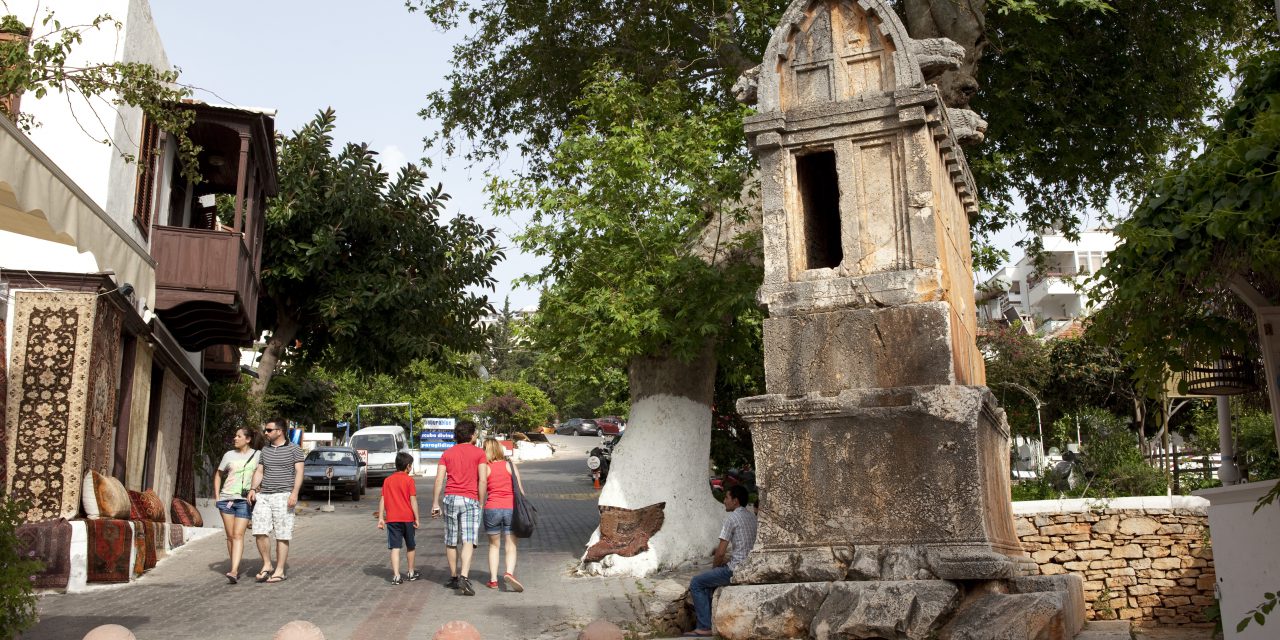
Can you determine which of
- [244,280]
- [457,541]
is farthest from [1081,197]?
[244,280]

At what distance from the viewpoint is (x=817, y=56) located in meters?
7.79

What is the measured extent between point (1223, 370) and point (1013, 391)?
18247mm

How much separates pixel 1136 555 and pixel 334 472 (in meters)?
19.7

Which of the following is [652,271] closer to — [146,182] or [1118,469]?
[1118,469]

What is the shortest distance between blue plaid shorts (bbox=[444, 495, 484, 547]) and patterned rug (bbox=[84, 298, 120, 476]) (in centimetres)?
404

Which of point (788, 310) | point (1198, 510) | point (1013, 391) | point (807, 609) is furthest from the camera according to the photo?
point (1013, 391)

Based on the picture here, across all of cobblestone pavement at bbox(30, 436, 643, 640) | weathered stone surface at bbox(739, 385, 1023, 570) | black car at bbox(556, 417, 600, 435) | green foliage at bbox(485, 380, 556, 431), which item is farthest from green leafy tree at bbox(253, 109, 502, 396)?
black car at bbox(556, 417, 600, 435)

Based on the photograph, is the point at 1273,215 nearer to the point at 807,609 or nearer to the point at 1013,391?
the point at 807,609

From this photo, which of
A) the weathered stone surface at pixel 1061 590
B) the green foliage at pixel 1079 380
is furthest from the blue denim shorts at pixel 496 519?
the green foliage at pixel 1079 380

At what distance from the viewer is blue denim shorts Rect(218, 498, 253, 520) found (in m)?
10.9

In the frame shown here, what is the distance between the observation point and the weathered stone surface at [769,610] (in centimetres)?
640

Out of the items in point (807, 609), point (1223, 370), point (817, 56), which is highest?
point (817, 56)

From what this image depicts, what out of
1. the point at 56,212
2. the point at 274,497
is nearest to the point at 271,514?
the point at 274,497

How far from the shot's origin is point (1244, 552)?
24.3ft
